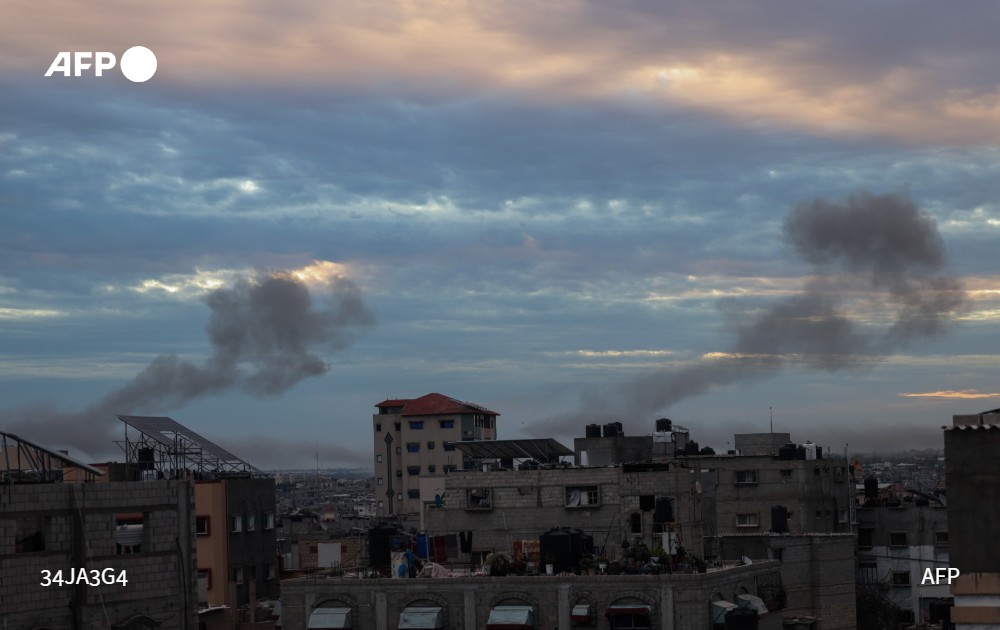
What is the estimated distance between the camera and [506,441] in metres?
107

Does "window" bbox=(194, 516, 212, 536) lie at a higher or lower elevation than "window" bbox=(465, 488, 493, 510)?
lower

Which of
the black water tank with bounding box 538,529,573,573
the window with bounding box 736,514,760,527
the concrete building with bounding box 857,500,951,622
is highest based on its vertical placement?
the black water tank with bounding box 538,529,573,573

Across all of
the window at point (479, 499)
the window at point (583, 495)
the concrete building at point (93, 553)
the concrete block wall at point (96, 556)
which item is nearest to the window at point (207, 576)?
the window at point (479, 499)

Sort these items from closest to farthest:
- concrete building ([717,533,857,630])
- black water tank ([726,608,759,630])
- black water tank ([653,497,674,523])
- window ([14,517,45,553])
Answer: window ([14,517,45,553]), black water tank ([726,608,759,630]), black water tank ([653,497,674,523]), concrete building ([717,533,857,630])

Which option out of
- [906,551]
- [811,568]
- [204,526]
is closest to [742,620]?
[811,568]

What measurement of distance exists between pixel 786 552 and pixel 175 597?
54813 mm

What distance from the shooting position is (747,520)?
430 feet

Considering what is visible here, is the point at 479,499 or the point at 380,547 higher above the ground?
the point at 479,499

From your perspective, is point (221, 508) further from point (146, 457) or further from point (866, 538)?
point (866, 538)

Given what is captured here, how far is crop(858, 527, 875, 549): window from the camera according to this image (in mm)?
134750

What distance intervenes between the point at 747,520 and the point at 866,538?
40.2 ft

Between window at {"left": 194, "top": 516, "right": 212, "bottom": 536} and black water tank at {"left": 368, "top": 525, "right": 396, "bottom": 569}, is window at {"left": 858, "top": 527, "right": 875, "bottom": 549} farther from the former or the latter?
black water tank at {"left": 368, "top": 525, "right": 396, "bottom": 569}

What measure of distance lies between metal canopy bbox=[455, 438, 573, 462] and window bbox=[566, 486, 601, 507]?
9513mm

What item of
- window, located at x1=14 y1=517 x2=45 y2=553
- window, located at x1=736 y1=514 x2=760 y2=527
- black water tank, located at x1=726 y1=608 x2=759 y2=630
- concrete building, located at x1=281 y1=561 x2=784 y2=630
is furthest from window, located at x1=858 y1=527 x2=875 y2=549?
window, located at x1=14 y1=517 x2=45 y2=553
